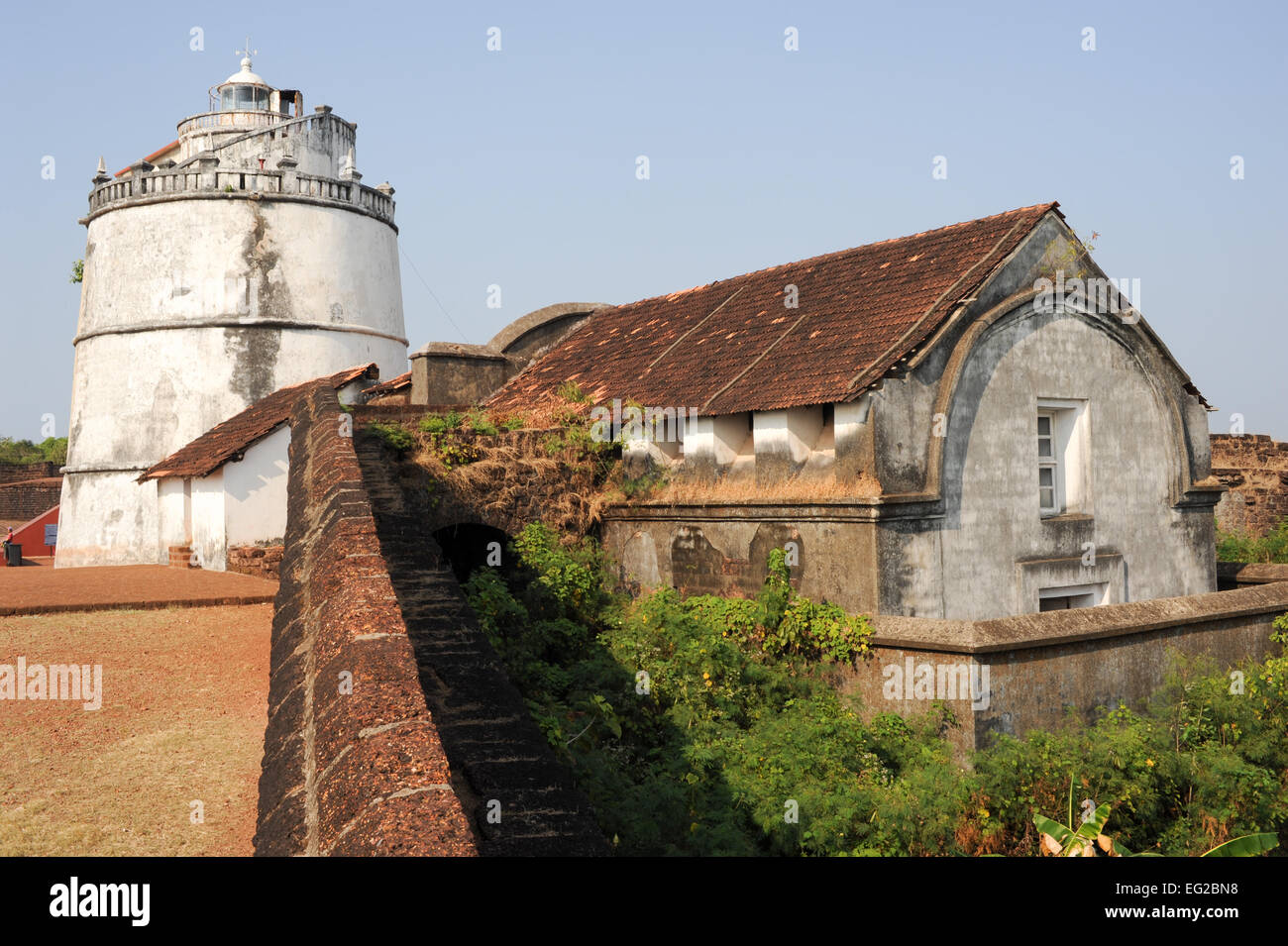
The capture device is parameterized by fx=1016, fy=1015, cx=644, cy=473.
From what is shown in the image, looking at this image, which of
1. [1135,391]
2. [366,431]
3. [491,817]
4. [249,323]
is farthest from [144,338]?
[491,817]

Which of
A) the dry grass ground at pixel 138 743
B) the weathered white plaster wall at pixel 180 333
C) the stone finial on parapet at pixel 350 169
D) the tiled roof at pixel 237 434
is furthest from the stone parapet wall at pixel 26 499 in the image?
the dry grass ground at pixel 138 743

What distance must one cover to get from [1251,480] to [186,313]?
22506 millimetres

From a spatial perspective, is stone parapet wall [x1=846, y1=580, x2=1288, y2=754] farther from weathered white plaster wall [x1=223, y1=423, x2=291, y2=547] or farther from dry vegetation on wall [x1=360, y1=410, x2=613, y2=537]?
weathered white plaster wall [x1=223, y1=423, x2=291, y2=547]

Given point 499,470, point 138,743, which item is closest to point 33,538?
point 499,470

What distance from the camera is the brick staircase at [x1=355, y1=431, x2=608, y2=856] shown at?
354 centimetres

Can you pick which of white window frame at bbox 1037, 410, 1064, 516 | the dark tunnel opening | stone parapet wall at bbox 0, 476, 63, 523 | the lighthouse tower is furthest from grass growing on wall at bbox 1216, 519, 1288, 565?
stone parapet wall at bbox 0, 476, 63, 523

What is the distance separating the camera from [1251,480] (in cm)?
2198

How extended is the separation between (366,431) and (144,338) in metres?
10.2

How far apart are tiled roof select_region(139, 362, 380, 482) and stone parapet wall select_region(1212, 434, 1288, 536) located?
18169 millimetres

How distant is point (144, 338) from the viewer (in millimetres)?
20234

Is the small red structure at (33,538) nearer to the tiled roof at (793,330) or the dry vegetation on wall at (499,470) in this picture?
the tiled roof at (793,330)

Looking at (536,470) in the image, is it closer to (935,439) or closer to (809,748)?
(935,439)

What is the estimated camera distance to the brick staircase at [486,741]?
3545 mm

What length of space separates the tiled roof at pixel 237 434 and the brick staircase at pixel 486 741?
8193 millimetres
